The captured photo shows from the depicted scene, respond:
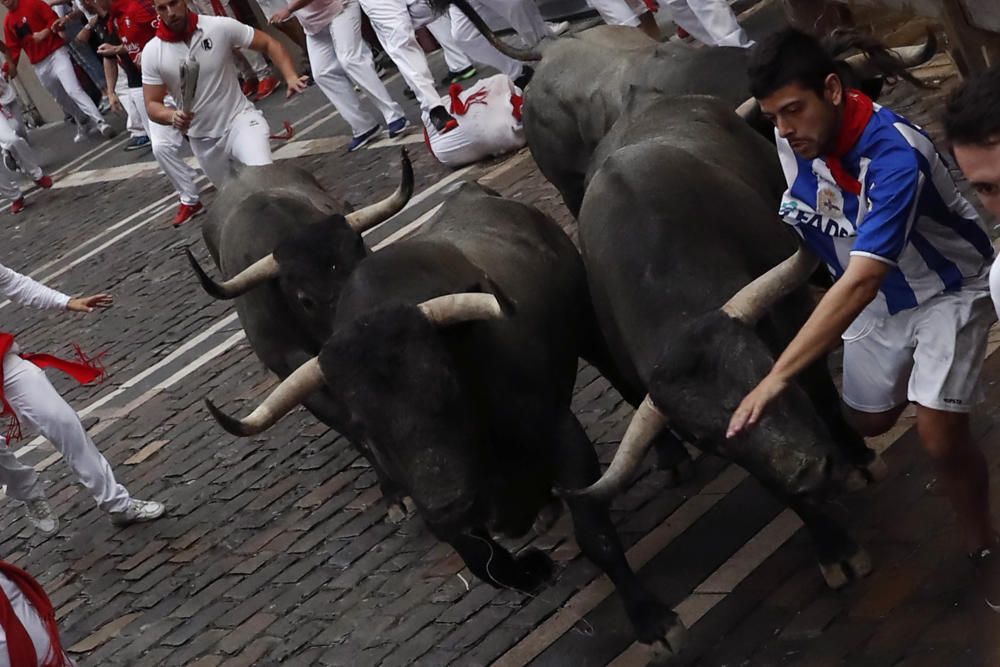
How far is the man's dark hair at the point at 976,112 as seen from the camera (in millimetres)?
3521

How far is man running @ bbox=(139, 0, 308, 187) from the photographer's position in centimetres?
1166

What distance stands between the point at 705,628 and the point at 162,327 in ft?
26.5

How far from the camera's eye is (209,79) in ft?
39.4

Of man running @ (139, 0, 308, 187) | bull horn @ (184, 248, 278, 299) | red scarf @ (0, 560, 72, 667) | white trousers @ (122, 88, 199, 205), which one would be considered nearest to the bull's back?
bull horn @ (184, 248, 278, 299)

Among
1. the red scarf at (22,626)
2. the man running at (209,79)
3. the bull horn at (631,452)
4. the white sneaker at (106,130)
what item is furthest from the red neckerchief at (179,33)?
the white sneaker at (106,130)

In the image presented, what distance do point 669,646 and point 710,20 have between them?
281 inches

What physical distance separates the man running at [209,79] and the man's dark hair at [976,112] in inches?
333

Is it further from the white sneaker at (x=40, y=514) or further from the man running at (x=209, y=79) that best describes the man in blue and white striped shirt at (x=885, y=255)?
the man running at (x=209, y=79)

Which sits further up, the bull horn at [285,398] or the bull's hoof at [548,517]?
the bull horn at [285,398]

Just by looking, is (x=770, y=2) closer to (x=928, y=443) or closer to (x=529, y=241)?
(x=529, y=241)

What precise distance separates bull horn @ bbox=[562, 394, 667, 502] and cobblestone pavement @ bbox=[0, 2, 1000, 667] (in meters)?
0.95

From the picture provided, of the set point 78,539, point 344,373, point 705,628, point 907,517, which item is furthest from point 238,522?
point 907,517

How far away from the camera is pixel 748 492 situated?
6.47 m

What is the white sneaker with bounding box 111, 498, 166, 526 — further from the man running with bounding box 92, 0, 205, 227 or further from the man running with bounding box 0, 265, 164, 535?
the man running with bounding box 92, 0, 205, 227
